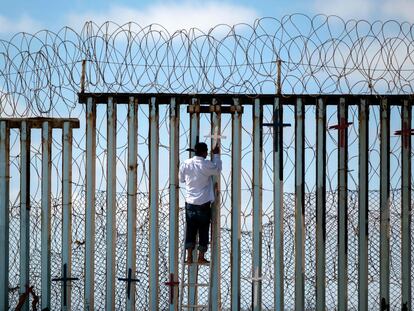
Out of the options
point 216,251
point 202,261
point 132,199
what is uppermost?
point 132,199

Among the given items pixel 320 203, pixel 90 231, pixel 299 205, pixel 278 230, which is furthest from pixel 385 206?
pixel 90 231

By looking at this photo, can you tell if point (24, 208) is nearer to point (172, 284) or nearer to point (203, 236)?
point (172, 284)

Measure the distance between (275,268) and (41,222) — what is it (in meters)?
2.83

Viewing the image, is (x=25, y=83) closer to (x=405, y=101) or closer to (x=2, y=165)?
(x=2, y=165)

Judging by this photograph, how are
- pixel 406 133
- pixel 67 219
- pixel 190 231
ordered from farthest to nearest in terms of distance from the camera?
pixel 406 133
pixel 67 219
pixel 190 231

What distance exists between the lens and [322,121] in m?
11.8

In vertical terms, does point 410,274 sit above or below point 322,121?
below

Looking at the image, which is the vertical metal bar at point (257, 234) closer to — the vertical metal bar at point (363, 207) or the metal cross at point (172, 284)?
the metal cross at point (172, 284)

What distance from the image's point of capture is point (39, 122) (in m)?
11.9

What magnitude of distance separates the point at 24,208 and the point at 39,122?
1049 mm

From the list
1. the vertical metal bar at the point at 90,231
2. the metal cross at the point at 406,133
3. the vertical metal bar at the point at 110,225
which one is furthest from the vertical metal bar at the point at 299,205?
the vertical metal bar at the point at 90,231

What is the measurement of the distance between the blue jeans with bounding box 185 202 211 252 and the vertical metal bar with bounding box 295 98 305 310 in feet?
3.56

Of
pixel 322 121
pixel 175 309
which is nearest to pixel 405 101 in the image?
pixel 322 121

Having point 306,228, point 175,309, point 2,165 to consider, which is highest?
point 2,165
